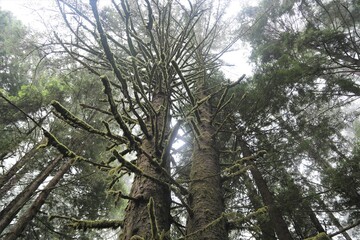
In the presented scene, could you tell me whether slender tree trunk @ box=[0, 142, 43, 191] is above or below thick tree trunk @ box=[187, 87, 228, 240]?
above

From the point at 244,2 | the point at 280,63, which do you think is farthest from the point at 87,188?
the point at 244,2

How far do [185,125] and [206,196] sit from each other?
4445 mm

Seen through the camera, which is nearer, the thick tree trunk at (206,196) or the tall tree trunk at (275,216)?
the thick tree trunk at (206,196)

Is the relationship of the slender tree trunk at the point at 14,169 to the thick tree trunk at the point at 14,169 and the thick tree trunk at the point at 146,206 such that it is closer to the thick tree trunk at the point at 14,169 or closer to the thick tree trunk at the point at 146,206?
the thick tree trunk at the point at 14,169

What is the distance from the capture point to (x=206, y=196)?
2.69m

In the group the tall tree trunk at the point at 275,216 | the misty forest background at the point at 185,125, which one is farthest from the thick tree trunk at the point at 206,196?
the tall tree trunk at the point at 275,216

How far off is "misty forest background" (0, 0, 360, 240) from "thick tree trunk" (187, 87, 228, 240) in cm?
2

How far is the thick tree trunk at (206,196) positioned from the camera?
7.43 feet

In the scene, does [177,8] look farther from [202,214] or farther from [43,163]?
[202,214]

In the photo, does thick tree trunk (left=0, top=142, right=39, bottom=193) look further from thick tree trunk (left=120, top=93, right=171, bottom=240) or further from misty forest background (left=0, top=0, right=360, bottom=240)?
thick tree trunk (left=120, top=93, right=171, bottom=240)

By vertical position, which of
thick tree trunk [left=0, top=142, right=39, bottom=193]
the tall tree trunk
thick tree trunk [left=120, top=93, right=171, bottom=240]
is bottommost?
thick tree trunk [left=120, top=93, right=171, bottom=240]

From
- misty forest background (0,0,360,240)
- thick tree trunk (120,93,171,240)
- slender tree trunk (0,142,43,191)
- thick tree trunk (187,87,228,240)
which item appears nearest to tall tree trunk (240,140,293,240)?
misty forest background (0,0,360,240)

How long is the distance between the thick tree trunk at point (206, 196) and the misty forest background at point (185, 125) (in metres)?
0.02

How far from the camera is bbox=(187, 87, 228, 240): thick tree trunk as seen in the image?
2.27m
